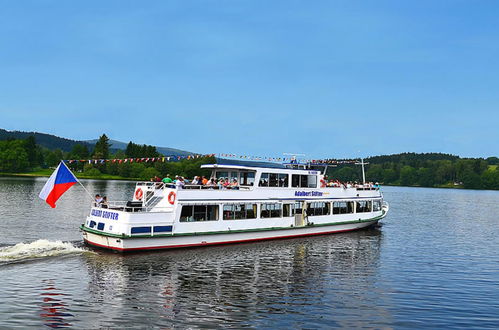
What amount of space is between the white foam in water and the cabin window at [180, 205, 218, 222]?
22.9 feet

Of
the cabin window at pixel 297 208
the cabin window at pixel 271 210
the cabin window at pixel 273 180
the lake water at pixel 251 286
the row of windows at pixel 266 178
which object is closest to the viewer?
the lake water at pixel 251 286

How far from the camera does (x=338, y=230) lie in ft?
140

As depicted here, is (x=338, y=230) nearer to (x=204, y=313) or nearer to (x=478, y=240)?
(x=478, y=240)

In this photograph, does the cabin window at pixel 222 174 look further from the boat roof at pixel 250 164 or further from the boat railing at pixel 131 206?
the boat railing at pixel 131 206

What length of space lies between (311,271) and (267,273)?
291cm

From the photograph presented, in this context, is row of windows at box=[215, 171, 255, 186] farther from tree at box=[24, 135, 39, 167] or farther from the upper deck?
tree at box=[24, 135, 39, 167]

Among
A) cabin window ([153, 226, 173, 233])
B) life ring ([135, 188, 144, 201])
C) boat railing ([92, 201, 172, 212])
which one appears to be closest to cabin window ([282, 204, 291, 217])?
boat railing ([92, 201, 172, 212])

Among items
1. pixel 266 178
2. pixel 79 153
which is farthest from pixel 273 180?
pixel 79 153

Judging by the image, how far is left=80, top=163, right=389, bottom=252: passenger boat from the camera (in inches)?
1155

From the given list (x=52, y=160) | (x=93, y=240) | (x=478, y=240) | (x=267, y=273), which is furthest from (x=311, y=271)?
(x=52, y=160)

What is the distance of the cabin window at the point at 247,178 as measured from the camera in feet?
121

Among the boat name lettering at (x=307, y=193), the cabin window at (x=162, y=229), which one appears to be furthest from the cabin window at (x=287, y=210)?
the cabin window at (x=162, y=229)

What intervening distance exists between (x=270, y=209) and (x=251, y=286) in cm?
1407

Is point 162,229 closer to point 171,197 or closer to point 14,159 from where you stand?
point 171,197
